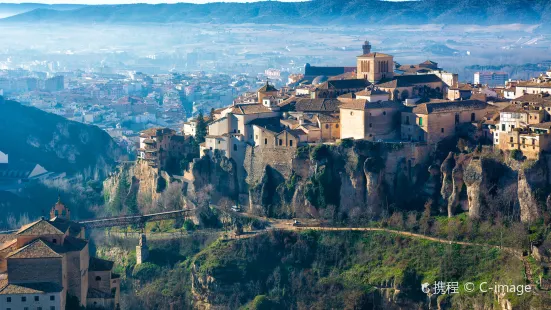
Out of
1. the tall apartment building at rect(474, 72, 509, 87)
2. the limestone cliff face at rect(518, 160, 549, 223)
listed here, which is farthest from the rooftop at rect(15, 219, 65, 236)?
the tall apartment building at rect(474, 72, 509, 87)

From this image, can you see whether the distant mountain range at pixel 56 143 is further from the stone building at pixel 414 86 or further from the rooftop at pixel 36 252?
the rooftop at pixel 36 252

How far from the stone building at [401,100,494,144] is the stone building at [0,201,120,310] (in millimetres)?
12880

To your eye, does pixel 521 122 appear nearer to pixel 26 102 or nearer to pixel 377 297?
pixel 377 297

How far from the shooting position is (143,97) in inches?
3981

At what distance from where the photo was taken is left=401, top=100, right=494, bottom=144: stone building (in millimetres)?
→ 41312

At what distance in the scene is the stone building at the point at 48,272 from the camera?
32219mm

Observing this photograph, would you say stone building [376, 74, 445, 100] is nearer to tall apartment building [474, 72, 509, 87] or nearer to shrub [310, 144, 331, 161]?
shrub [310, 144, 331, 161]

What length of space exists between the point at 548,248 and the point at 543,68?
63578mm

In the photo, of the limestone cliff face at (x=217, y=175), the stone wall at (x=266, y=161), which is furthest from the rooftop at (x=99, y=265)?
the limestone cliff face at (x=217, y=175)

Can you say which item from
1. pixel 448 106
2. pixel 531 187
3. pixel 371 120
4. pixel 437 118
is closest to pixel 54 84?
pixel 371 120

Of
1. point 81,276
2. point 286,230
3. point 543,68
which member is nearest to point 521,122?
point 286,230

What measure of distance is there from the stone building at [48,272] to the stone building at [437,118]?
12.9 metres

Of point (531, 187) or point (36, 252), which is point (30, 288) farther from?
point (531, 187)

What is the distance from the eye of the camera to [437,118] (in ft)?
136
